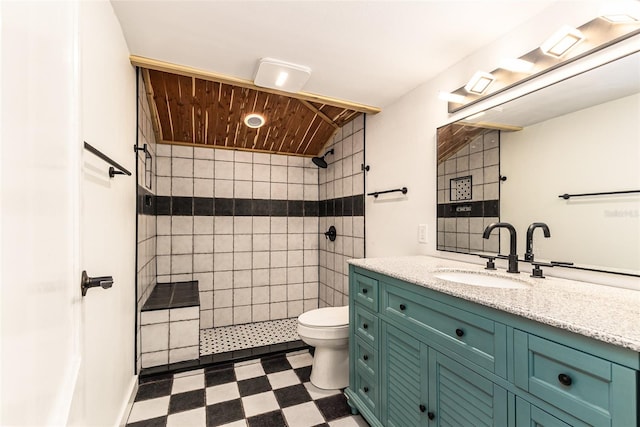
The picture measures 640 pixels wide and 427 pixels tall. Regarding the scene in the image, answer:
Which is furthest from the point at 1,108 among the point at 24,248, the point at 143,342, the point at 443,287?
the point at 143,342

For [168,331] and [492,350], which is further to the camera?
[168,331]

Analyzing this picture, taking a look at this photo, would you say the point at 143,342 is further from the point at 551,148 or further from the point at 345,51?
the point at 551,148

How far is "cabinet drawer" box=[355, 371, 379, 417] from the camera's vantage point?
61.4 inches

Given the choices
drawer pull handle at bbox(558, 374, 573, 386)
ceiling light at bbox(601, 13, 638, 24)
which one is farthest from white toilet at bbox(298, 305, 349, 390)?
ceiling light at bbox(601, 13, 638, 24)

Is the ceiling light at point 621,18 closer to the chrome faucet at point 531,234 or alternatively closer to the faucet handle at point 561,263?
the chrome faucet at point 531,234

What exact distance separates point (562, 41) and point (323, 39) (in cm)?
112

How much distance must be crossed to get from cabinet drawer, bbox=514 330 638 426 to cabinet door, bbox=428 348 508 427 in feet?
0.41

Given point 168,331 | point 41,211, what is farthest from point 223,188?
point 41,211

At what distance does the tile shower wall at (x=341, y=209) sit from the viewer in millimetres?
Answer: 2792

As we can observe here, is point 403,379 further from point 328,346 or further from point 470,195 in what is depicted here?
point 470,195

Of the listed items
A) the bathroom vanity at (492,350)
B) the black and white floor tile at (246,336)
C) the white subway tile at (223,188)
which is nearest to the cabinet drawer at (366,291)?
the bathroom vanity at (492,350)

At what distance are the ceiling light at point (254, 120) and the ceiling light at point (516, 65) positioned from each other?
6.64 ft

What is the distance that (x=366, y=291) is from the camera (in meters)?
1.68

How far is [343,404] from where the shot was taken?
6.04ft
